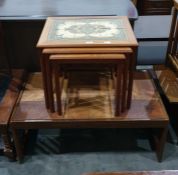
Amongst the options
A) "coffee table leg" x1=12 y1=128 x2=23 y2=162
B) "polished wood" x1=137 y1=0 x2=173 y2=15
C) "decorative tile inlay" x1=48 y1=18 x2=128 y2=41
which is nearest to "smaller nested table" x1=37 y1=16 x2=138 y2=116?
"decorative tile inlay" x1=48 y1=18 x2=128 y2=41

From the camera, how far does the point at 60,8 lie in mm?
1694

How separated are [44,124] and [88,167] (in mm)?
352

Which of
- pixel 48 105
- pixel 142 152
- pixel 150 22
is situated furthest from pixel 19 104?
pixel 150 22

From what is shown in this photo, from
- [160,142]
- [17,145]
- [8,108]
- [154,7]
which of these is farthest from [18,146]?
[154,7]

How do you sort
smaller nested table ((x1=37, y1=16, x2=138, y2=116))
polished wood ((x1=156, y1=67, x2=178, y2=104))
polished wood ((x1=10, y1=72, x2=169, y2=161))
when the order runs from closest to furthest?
smaller nested table ((x1=37, y1=16, x2=138, y2=116))
polished wood ((x1=10, y1=72, x2=169, y2=161))
polished wood ((x1=156, y1=67, x2=178, y2=104))

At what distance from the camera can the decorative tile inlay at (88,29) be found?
3.96 ft

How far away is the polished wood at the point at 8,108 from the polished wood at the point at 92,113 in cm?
4

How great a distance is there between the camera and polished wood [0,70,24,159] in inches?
50.8

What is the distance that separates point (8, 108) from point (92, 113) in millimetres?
451

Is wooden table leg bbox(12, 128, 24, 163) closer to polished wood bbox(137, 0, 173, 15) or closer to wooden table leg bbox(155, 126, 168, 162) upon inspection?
wooden table leg bbox(155, 126, 168, 162)

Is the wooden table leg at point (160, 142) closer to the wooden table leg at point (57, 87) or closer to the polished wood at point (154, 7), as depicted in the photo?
the wooden table leg at point (57, 87)

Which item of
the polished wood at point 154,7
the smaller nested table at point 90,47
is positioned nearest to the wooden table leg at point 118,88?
the smaller nested table at point 90,47

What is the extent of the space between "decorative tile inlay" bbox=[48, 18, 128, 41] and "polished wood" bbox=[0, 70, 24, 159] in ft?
1.42

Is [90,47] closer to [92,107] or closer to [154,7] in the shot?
[92,107]
